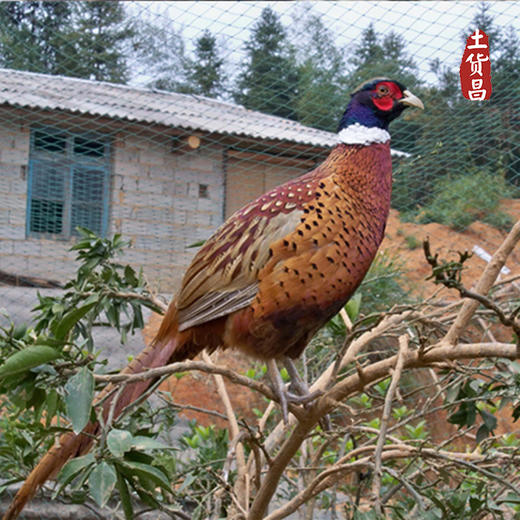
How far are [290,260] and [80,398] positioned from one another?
0.91 meters

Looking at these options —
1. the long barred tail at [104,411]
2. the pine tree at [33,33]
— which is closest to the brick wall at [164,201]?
the pine tree at [33,33]

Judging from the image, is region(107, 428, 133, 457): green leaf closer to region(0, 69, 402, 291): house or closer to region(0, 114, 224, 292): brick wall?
region(0, 69, 402, 291): house

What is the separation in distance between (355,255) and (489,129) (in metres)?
2.97

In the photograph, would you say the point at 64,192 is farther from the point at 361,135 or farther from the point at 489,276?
the point at 489,276

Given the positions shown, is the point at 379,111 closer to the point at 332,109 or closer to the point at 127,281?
the point at 127,281

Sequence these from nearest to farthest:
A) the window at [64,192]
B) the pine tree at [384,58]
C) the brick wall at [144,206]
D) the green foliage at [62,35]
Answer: the pine tree at [384,58] → the green foliage at [62,35] → the brick wall at [144,206] → the window at [64,192]

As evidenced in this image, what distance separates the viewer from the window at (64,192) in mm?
8547

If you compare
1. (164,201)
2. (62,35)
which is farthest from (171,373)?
(164,201)

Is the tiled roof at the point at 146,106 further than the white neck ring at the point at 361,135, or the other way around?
the tiled roof at the point at 146,106

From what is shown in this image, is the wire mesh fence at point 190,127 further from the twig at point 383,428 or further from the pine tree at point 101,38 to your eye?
the twig at point 383,428

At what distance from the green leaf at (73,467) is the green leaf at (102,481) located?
20mm

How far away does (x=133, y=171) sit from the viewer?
8617mm

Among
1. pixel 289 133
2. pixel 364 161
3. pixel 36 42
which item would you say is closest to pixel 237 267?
pixel 364 161

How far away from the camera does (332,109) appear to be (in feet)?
19.0
